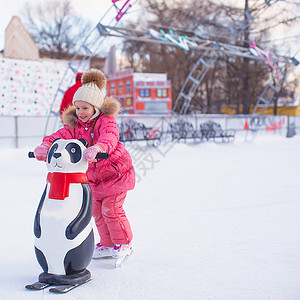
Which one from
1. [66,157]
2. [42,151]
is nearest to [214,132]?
[42,151]

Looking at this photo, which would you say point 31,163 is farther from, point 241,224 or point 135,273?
point 135,273

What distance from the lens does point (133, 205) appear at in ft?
14.6

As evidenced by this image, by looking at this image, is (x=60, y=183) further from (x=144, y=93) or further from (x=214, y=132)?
(x=144, y=93)

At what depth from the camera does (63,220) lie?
7.02 feet

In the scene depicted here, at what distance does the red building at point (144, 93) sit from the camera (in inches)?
577

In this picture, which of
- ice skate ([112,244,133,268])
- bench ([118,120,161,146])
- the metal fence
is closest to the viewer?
ice skate ([112,244,133,268])

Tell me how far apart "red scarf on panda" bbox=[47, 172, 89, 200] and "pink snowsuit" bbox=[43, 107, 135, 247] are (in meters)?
0.34

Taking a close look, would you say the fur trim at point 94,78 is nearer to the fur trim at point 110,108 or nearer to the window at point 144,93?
the fur trim at point 110,108

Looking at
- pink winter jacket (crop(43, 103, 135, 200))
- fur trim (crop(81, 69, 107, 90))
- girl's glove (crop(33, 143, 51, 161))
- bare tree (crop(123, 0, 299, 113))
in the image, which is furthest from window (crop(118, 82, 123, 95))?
girl's glove (crop(33, 143, 51, 161))

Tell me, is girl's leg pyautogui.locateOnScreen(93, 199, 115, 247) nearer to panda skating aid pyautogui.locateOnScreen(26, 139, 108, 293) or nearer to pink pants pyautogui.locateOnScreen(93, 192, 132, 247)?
pink pants pyautogui.locateOnScreen(93, 192, 132, 247)

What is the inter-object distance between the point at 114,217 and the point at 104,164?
13.6 inches

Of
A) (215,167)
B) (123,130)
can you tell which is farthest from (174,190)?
(123,130)

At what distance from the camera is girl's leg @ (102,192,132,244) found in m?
2.56

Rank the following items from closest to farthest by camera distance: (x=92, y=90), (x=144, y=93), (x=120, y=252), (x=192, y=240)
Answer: (x=92, y=90)
(x=120, y=252)
(x=192, y=240)
(x=144, y=93)
